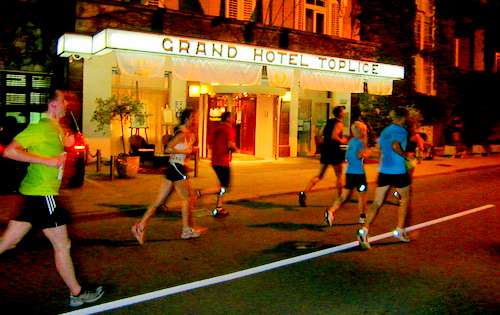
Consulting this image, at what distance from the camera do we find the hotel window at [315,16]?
20109 mm

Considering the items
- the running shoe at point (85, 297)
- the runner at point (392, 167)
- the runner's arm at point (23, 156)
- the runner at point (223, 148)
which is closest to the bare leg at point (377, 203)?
the runner at point (392, 167)

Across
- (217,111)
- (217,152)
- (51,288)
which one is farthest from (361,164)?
(217,111)

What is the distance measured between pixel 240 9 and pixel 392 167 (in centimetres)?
1189

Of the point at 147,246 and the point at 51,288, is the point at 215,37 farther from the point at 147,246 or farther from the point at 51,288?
the point at 51,288

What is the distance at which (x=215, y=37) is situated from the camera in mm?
16578

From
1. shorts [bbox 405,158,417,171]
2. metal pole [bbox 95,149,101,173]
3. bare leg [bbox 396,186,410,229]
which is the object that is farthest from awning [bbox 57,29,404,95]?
bare leg [bbox 396,186,410,229]

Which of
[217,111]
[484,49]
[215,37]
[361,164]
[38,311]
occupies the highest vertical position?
[484,49]

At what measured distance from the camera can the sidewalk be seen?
10.1 metres

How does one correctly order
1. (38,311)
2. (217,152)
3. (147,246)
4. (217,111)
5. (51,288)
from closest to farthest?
(38,311)
(51,288)
(147,246)
(217,152)
(217,111)

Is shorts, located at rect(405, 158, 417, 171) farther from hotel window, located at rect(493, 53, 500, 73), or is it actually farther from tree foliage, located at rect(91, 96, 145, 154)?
hotel window, located at rect(493, 53, 500, 73)

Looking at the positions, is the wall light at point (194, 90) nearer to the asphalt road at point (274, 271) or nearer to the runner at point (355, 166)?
the asphalt road at point (274, 271)

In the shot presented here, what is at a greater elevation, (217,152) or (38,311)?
(217,152)

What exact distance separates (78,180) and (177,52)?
3973 millimetres

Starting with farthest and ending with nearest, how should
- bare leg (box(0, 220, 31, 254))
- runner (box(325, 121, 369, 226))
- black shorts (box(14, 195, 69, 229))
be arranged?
runner (box(325, 121, 369, 226)) < bare leg (box(0, 220, 31, 254)) < black shorts (box(14, 195, 69, 229))
